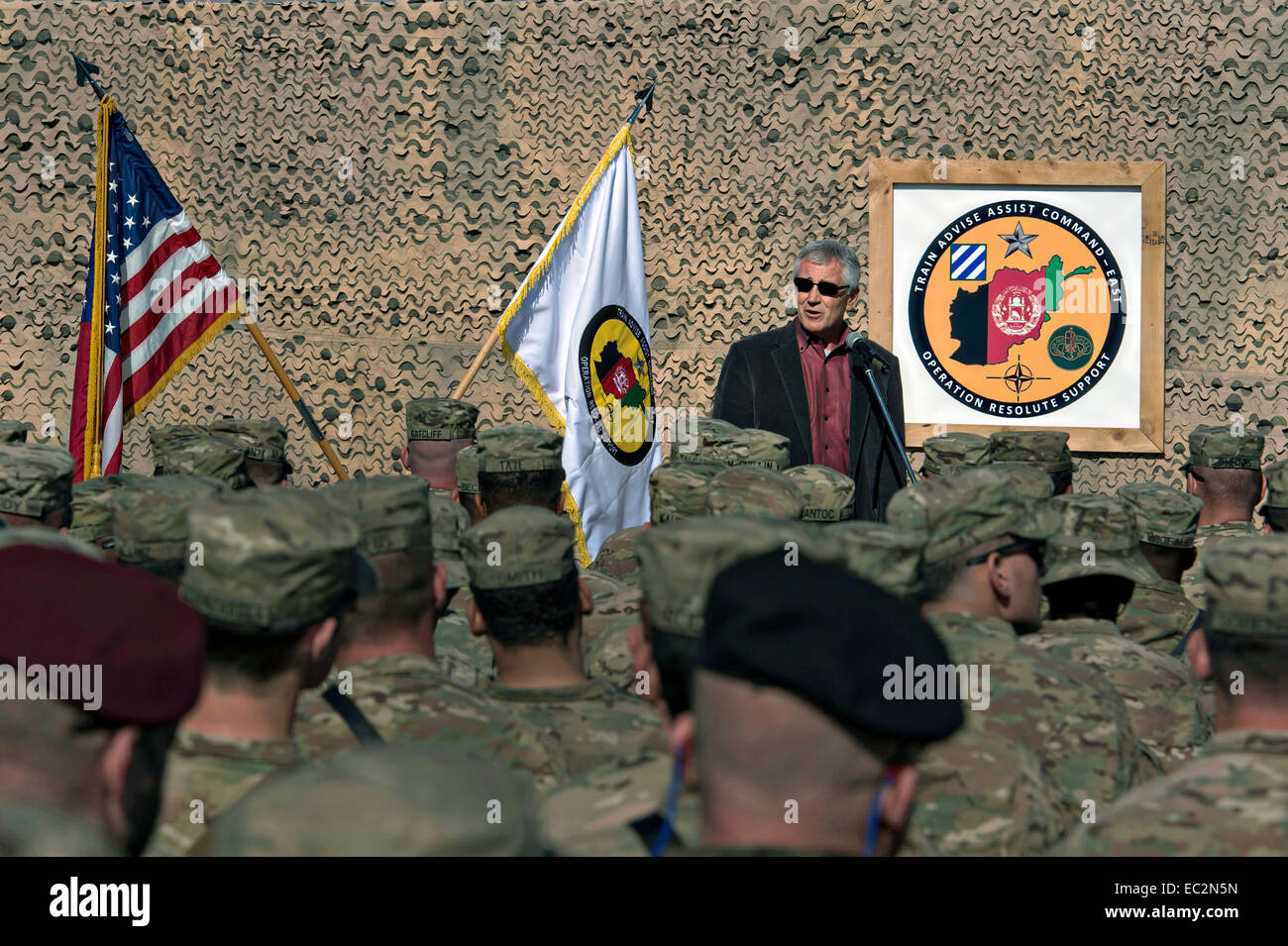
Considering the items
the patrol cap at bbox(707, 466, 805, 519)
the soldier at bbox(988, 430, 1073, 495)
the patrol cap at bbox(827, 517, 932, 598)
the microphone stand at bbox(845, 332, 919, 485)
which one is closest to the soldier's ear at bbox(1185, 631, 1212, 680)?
the patrol cap at bbox(827, 517, 932, 598)

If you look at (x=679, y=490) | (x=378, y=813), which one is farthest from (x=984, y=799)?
(x=679, y=490)

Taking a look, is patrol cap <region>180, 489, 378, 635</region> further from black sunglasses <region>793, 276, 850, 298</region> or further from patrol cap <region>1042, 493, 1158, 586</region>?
black sunglasses <region>793, 276, 850, 298</region>

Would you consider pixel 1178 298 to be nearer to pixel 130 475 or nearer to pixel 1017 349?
pixel 1017 349

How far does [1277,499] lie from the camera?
6.02 metres

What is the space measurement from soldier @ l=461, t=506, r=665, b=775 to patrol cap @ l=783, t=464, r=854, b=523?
4.86 feet

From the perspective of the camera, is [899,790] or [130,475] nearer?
[899,790]

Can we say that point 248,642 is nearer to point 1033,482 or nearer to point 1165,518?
point 1033,482

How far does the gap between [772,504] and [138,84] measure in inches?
304

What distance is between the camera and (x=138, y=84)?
9.55 metres

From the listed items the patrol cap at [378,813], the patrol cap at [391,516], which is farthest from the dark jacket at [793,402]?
the patrol cap at [378,813]

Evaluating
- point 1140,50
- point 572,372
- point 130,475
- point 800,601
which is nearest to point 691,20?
point 1140,50

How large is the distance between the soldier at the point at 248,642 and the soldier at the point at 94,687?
0.55 m

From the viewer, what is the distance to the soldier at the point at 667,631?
1855 mm

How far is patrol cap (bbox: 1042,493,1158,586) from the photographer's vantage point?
4004mm
